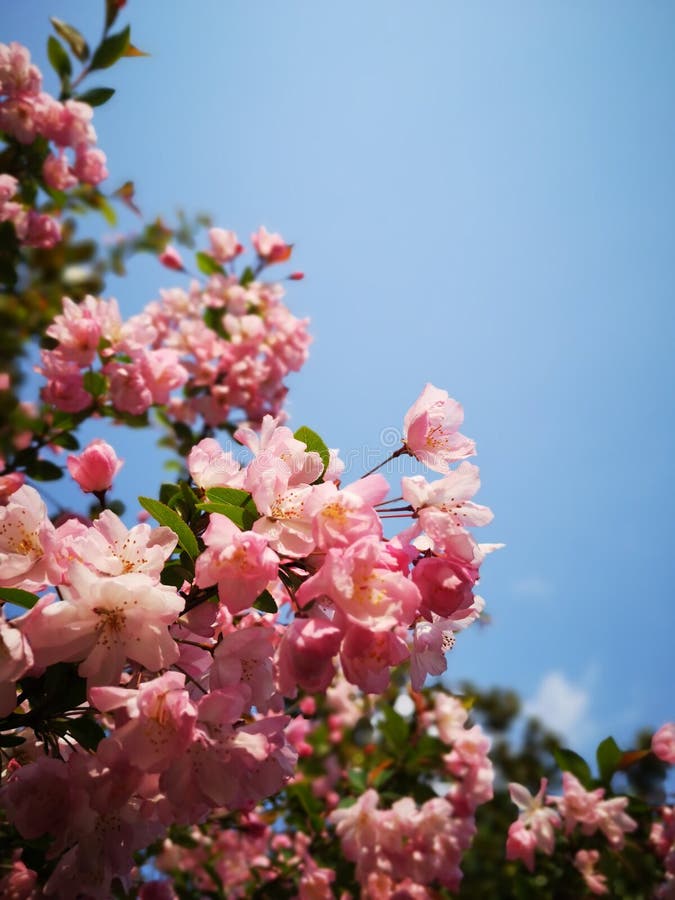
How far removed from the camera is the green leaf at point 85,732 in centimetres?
113

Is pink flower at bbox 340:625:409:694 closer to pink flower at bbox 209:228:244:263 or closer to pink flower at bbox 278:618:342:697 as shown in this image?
pink flower at bbox 278:618:342:697

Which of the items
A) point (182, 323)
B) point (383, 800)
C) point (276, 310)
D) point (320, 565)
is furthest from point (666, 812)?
point (182, 323)

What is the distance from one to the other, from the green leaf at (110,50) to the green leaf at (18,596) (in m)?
2.67

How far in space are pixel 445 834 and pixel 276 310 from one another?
3288 mm

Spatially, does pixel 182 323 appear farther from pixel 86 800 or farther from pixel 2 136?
pixel 86 800

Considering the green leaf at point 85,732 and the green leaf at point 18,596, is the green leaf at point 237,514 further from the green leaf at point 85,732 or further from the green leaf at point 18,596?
the green leaf at point 85,732

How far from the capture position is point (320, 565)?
3.65 feet

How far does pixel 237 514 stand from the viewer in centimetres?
114

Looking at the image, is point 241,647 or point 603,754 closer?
point 241,647

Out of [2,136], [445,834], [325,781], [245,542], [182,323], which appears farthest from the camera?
[325,781]

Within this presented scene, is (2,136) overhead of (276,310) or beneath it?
beneath

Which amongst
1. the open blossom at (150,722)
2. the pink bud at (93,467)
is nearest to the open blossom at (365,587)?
the open blossom at (150,722)

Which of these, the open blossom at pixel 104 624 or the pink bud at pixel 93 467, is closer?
the open blossom at pixel 104 624

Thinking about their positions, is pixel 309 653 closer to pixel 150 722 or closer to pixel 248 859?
pixel 150 722
